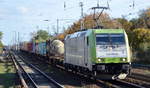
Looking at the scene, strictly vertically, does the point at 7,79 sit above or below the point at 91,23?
below

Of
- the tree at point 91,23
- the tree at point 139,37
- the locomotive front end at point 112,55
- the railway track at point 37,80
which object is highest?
the tree at point 91,23

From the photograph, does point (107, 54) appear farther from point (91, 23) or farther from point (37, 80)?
point (91, 23)

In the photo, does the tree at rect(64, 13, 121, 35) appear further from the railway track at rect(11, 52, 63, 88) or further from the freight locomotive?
the freight locomotive

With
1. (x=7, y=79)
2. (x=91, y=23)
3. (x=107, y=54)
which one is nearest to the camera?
(x=107, y=54)

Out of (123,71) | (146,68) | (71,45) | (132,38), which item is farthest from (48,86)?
(132,38)

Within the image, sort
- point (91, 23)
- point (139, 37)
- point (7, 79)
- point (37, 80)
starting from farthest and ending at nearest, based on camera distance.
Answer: point (91, 23)
point (139, 37)
point (7, 79)
point (37, 80)

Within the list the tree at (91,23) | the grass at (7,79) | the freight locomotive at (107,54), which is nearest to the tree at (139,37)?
the tree at (91,23)

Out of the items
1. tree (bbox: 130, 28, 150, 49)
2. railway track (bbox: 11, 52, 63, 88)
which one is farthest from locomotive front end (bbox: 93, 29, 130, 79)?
tree (bbox: 130, 28, 150, 49)

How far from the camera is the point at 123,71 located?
2273 cm

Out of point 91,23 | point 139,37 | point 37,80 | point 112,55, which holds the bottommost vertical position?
point 37,80

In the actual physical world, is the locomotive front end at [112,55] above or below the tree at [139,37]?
below

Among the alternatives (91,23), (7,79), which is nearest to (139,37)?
(91,23)

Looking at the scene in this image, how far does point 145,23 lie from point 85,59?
6164 centimetres

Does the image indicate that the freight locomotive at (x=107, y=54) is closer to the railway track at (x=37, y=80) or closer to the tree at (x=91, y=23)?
the railway track at (x=37, y=80)
